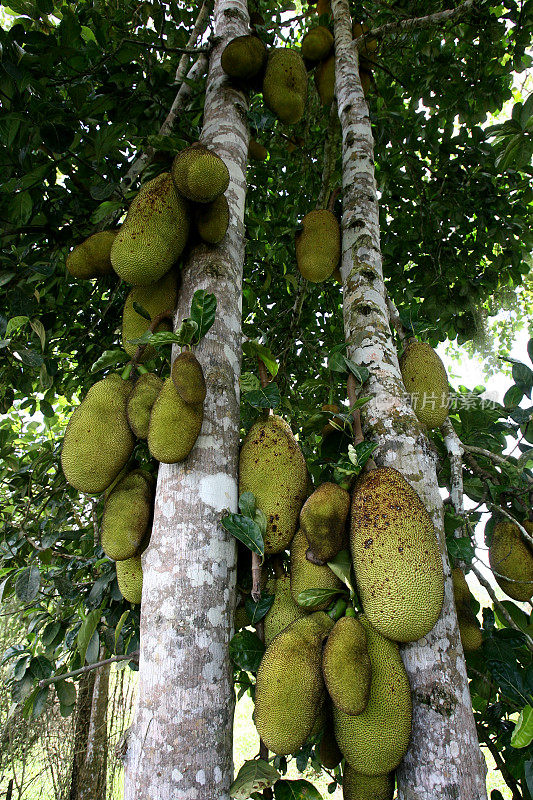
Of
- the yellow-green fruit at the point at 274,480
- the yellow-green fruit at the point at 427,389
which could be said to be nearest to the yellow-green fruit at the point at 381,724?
the yellow-green fruit at the point at 274,480

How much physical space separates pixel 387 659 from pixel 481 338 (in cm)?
226

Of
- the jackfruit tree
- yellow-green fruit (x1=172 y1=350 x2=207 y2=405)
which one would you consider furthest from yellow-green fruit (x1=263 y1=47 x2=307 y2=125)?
yellow-green fruit (x1=172 y1=350 x2=207 y2=405)

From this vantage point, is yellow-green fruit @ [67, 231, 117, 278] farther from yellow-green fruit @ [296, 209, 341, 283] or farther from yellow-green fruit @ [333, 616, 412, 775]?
yellow-green fruit @ [333, 616, 412, 775]

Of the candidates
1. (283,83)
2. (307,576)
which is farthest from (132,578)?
(283,83)

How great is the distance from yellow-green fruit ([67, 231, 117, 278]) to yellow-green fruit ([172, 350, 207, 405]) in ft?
1.96

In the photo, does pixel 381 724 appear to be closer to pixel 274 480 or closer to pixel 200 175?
pixel 274 480

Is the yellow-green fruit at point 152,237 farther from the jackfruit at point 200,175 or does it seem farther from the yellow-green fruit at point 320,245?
the yellow-green fruit at point 320,245

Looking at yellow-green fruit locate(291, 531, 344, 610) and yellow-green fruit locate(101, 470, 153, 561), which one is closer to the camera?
yellow-green fruit locate(291, 531, 344, 610)

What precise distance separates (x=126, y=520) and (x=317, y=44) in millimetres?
2083

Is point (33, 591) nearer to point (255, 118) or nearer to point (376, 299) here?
point (376, 299)

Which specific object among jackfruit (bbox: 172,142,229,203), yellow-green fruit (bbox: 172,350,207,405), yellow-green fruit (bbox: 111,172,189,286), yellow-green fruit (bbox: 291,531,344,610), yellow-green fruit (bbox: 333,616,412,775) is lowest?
yellow-green fruit (bbox: 333,616,412,775)

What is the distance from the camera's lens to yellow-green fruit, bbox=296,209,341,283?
158 centimetres

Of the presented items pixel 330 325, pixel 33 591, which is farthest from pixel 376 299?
pixel 330 325

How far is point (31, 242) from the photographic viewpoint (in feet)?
5.18
